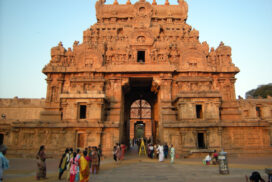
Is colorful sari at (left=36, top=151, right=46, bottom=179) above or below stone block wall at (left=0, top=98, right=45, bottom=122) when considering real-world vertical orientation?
below

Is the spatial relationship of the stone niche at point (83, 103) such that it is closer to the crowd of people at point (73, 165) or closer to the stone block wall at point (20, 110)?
the crowd of people at point (73, 165)

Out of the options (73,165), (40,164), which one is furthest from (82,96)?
(73,165)

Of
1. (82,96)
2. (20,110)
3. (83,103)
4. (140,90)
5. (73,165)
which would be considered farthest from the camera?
(20,110)

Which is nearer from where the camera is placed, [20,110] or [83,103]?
[83,103]

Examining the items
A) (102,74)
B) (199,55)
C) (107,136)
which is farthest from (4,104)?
(199,55)

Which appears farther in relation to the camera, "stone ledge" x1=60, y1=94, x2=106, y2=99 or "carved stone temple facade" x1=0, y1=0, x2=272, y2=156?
"stone ledge" x1=60, y1=94, x2=106, y2=99

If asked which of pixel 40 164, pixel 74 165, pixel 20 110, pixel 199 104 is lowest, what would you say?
pixel 40 164

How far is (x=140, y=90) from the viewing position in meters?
29.4

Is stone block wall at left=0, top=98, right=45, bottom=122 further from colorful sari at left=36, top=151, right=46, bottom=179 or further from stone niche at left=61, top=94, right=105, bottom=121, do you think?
colorful sari at left=36, top=151, right=46, bottom=179

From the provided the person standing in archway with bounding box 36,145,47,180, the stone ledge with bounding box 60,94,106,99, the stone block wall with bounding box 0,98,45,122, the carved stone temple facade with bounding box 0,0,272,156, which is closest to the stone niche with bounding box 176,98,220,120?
the carved stone temple facade with bounding box 0,0,272,156

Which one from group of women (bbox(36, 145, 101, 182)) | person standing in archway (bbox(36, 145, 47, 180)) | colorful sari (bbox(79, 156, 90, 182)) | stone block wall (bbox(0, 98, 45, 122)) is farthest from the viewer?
stone block wall (bbox(0, 98, 45, 122))

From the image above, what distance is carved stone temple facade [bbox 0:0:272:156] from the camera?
1816cm

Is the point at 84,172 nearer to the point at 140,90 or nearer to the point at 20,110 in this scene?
the point at 140,90

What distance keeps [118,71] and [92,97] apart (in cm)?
452
